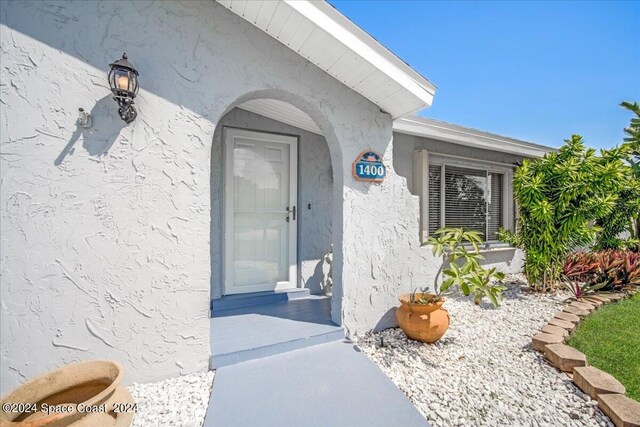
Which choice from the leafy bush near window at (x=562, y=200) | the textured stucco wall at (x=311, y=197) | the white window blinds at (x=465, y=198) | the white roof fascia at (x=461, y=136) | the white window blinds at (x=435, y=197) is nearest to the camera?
the textured stucco wall at (x=311, y=197)

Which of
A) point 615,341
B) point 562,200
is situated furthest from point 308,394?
point 562,200

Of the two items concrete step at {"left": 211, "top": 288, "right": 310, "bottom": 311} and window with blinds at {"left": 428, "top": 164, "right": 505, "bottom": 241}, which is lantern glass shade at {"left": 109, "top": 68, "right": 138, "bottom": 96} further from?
window with blinds at {"left": 428, "top": 164, "right": 505, "bottom": 241}

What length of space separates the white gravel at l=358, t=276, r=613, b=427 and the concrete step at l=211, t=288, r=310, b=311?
67.3 inches

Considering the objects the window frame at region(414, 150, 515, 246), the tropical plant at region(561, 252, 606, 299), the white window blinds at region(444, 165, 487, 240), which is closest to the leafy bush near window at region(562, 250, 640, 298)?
the tropical plant at region(561, 252, 606, 299)

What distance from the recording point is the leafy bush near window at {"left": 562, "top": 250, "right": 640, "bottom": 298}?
5.63m

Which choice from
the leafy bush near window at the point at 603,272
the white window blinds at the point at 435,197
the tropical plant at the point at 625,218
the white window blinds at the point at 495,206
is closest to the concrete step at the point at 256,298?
the white window blinds at the point at 435,197

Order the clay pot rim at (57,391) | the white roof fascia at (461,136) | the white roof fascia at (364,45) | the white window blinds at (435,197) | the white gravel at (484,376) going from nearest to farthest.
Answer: the clay pot rim at (57,391)
the white gravel at (484,376)
the white roof fascia at (364,45)
the white roof fascia at (461,136)
the white window blinds at (435,197)

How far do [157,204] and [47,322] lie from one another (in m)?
1.37

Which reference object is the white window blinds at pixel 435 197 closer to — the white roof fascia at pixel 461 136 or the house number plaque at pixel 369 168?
the white roof fascia at pixel 461 136

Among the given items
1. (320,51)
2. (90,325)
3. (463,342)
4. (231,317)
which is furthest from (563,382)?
(90,325)

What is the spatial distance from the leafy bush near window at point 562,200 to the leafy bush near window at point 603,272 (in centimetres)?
41

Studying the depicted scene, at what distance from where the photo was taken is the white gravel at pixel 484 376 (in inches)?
93.5

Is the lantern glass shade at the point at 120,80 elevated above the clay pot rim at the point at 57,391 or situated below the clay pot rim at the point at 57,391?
above

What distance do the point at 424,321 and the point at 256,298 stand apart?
2.70 meters
